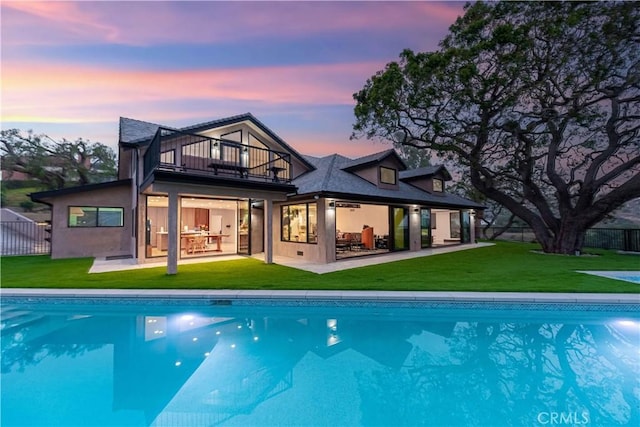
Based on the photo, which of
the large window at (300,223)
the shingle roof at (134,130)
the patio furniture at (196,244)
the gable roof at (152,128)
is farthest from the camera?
the patio furniture at (196,244)

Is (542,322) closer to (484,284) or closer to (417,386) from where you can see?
(484,284)

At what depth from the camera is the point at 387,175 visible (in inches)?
593

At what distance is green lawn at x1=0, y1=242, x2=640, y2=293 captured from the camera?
7.09 meters

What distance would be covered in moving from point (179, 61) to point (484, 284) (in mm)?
14633

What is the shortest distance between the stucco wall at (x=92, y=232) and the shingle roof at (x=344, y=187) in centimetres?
828

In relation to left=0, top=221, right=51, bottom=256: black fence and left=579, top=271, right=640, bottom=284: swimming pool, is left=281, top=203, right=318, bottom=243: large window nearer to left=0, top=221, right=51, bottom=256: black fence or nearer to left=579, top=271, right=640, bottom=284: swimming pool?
left=579, top=271, right=640, bottom=284: swimming pool

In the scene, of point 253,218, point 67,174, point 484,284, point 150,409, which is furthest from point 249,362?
point 67,174

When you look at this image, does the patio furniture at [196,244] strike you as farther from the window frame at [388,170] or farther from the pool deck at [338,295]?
the window frame at [388,170]

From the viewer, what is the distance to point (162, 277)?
8148mm

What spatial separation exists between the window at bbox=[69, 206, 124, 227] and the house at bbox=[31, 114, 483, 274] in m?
0.04

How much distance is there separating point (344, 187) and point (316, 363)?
8658 mm

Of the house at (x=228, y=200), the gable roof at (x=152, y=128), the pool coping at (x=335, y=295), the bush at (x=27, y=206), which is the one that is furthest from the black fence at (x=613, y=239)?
the bush at (x=27, y=206)

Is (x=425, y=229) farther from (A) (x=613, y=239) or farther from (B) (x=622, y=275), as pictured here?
(A) (x=613, y=239)

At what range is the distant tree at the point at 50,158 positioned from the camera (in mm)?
22000
